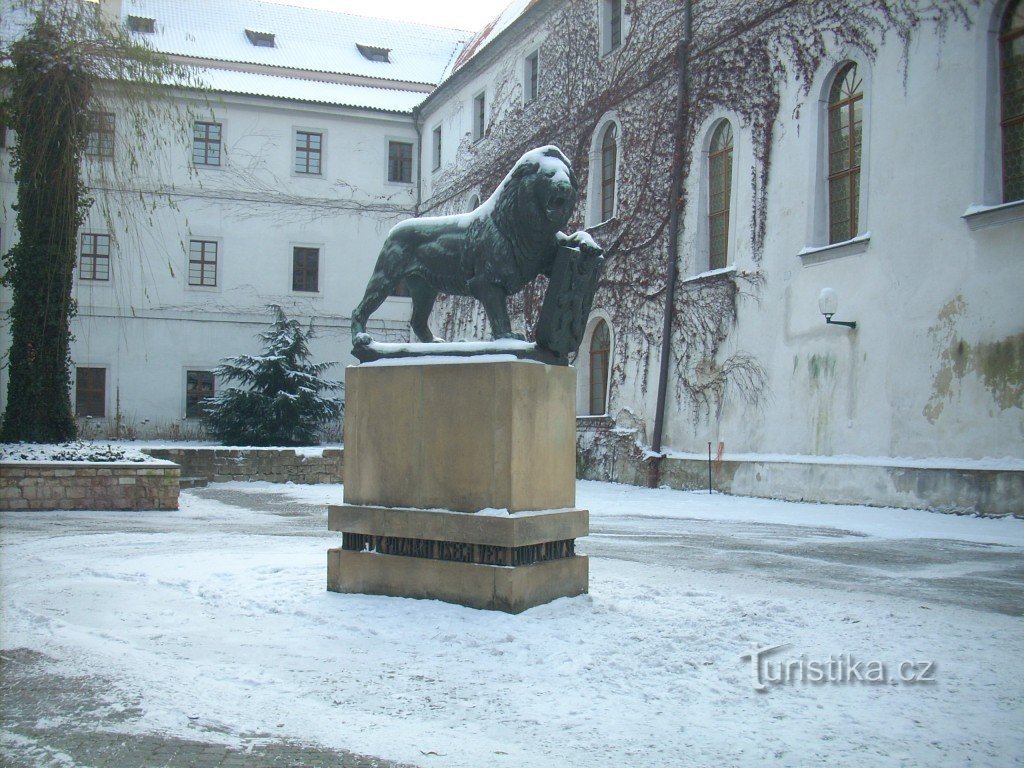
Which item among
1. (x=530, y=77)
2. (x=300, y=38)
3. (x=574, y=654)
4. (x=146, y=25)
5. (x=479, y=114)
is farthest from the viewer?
(x=300, y=38)

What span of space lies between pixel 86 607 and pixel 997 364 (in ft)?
34.1

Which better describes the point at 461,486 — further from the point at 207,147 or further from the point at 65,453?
the point at 207,147

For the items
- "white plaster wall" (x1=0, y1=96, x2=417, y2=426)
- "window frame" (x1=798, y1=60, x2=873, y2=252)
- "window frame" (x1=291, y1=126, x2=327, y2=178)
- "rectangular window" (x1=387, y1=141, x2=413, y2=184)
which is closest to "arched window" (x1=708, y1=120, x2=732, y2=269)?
"window frame" (x1=798, y1=60, x2=873, y2=252)

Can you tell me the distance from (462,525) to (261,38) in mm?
34282

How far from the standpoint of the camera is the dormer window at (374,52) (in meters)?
37.0

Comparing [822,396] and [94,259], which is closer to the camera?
[822,396]

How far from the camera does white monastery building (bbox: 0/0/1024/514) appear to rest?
1221 centimetres

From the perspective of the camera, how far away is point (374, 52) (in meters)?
37.2

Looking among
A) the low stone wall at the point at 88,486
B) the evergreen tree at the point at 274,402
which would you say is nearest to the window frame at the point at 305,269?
the evergreen tree at the point at 274,402

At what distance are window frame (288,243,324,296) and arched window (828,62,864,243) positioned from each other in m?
20.9

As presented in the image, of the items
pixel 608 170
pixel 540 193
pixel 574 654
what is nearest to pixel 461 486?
pixel 574 654

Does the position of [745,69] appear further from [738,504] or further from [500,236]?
[500,236]

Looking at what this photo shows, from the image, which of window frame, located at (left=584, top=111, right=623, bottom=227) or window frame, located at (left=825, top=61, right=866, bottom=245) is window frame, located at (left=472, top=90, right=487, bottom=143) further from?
window frame, located at (left=825, top=61, right=866, bottom=245)

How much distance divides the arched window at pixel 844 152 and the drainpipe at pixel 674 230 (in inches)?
149
